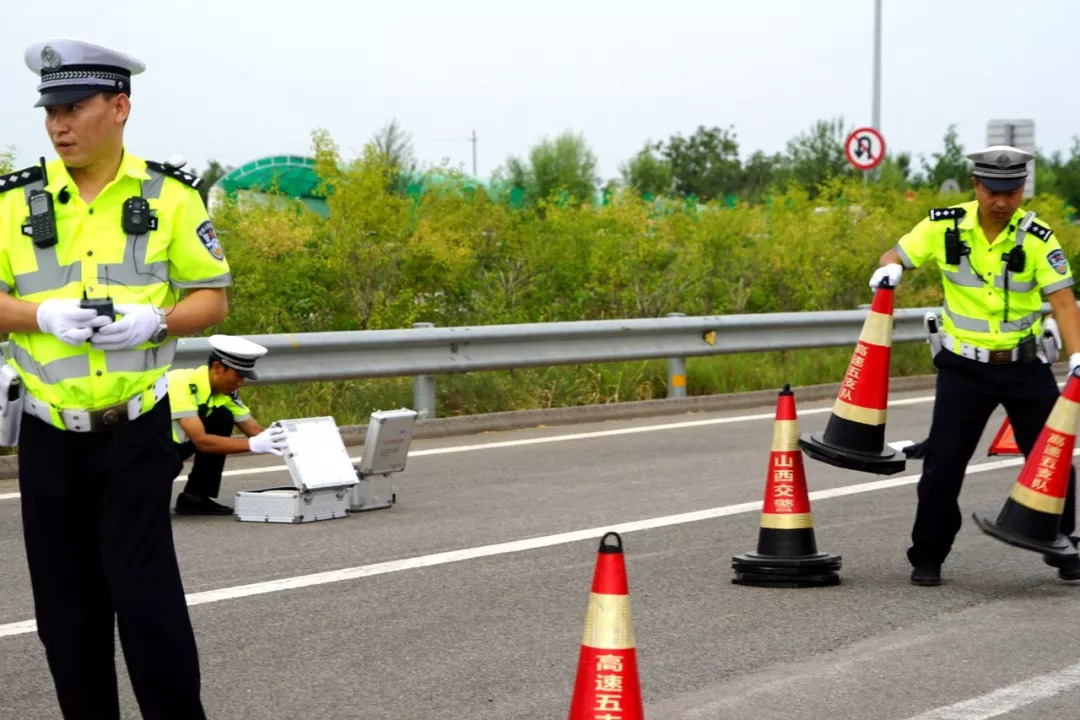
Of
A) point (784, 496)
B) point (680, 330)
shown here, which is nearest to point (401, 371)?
point (680, 330)

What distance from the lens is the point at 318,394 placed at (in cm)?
1387

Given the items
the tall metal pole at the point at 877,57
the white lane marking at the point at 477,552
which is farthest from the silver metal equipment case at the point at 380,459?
the tall metal pole at the point at 877,57

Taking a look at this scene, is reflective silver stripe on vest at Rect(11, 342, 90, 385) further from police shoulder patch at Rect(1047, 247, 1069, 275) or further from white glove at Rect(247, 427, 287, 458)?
police shoulder patch at Rect(1047, 247, 1069, 275)

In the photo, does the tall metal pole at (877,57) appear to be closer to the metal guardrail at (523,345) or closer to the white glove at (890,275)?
the metal guardrail at (523,345)

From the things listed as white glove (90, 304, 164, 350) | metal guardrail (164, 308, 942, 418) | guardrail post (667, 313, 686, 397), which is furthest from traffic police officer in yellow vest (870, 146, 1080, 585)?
guardrail post (667, 313, 686, 397)

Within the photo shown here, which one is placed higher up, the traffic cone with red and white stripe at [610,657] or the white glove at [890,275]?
the white glove at [890,275]

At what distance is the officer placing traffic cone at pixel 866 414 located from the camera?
311 inches

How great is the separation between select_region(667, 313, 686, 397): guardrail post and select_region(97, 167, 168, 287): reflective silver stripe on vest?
11.4 meters

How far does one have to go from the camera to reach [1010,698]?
577 centimetres

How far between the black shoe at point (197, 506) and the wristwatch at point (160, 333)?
Result: 17.6 feet

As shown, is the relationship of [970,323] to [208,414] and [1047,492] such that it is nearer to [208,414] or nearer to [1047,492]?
[1047,492]

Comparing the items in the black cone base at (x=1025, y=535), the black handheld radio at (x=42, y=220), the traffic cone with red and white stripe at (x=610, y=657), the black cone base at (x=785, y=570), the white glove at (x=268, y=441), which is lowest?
the black cone base at (x=785, y=570)

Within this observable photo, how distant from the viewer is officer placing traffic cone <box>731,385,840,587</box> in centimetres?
764

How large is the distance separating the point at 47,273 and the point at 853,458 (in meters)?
4.47
